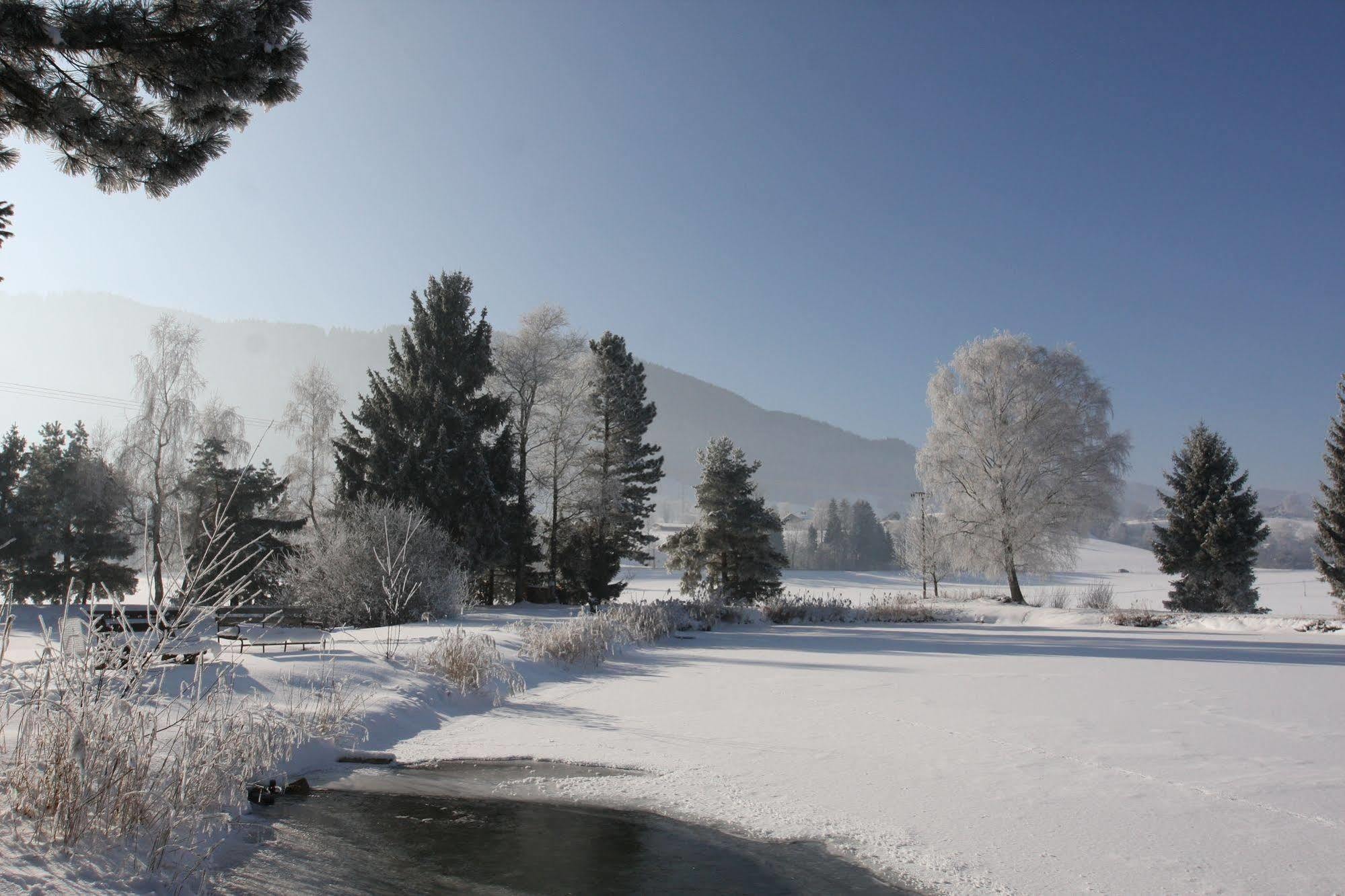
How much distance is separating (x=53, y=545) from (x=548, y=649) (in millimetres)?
22099

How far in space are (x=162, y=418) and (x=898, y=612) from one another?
28.4 metres

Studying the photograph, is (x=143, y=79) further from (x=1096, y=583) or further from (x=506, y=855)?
(x=1096, y=583)

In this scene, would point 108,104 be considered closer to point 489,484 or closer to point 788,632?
point 788,632

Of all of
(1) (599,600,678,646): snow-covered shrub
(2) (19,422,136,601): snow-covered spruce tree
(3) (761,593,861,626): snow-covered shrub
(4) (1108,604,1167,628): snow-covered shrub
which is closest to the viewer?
(1) (599,600,678,646): snow-covered shrub

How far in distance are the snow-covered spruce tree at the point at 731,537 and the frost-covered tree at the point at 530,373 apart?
20.8 ft

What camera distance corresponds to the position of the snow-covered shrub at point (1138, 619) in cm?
2341

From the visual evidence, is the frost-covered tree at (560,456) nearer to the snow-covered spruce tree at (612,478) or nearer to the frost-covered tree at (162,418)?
the snow-covered spruce tree at (612,478)

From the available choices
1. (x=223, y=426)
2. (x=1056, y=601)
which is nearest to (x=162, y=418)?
(x=223, y=426)

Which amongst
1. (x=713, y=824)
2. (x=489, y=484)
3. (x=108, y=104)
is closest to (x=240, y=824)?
(x=713, y=824)

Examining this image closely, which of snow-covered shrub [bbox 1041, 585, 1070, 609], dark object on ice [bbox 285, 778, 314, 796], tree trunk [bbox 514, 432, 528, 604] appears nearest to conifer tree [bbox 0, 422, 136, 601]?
tree trunk [bbox 514, 432, 528, 604]

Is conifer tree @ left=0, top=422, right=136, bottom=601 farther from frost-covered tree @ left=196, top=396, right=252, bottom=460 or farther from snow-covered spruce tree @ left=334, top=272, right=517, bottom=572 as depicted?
snow-covered spruce tree @ left=334, top=272, right=517, bottom=572

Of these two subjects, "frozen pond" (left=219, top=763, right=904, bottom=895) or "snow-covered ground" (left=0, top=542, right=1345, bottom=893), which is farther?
"snow-covered ground" (left=0, top=542, right=1345, bottom=893)

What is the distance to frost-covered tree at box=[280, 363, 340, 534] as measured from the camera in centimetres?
3384

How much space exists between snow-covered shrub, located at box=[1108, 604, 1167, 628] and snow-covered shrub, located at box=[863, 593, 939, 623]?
20.7ft
